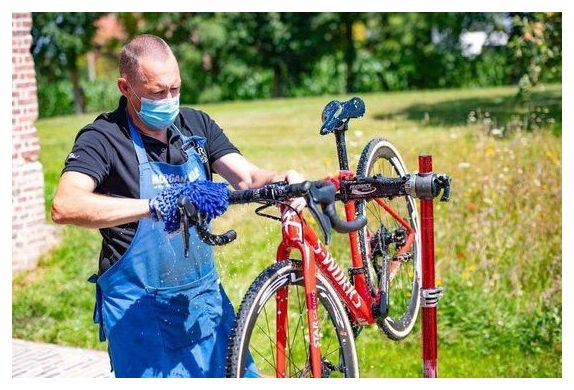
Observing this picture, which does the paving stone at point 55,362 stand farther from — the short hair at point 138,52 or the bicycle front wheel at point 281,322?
the short hair at point 138,52

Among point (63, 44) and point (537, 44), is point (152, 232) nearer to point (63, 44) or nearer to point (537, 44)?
point (537, 44)

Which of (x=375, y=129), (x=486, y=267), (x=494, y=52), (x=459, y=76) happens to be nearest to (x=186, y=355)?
(x=486, y=267)

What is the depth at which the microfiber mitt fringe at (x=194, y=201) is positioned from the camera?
2811mm

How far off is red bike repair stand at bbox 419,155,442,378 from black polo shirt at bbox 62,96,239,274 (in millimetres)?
918

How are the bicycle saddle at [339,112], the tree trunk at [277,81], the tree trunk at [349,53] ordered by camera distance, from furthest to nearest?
the tree trunk at [349,53], the tree trunk at [277,81], the bicycle saddle at [339,112]

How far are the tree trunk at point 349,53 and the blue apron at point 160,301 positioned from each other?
669 inches

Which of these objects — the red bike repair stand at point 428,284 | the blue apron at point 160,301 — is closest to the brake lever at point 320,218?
the blue apron at point 160,301

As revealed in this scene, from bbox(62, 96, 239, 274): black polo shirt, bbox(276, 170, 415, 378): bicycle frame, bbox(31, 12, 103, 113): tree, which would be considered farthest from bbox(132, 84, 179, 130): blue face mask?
bbox(31, 12, 103, 113): tree

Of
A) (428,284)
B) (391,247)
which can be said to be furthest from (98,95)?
(428,284)

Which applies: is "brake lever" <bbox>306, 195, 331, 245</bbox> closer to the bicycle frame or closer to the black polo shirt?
the bicycle frame

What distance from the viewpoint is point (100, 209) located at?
114 inches

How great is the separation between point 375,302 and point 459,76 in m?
16.1
